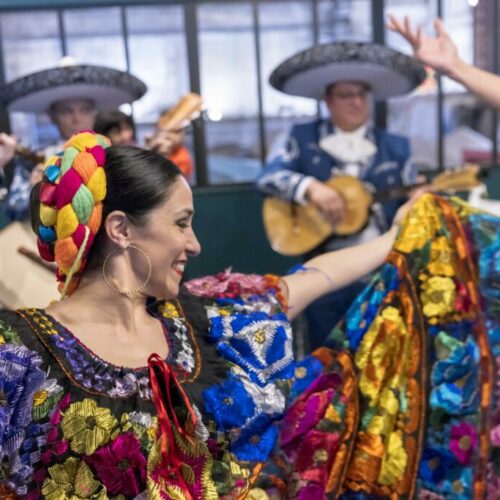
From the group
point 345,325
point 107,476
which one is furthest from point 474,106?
point 107,476

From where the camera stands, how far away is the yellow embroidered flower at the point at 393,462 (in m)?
1.66

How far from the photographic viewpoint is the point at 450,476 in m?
1.67

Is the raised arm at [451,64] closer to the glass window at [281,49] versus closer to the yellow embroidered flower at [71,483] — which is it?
the yellow embroidered flower at [71,483]

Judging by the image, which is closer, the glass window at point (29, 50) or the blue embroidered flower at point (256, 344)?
the blue embroidered flower at point (256, 344)

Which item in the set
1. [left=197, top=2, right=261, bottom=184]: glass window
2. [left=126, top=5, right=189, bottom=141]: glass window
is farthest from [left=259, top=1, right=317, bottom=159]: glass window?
[left=126, top=5, right=189, bottom=141]: glass window

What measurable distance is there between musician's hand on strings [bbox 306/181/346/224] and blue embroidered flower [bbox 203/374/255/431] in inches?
60.9

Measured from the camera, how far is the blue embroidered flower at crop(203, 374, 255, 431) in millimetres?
1454

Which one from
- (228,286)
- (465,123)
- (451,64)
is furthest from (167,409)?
(465,123)

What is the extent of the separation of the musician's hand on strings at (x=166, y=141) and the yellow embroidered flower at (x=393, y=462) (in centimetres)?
149

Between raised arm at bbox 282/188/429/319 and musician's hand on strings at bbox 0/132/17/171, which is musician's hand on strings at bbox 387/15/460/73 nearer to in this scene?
raised arm at bbox 282/188/429/319

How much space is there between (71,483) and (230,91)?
2.78 meters

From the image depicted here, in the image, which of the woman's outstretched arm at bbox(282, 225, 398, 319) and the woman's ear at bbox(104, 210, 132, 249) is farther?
the woman's outstretched arm at bbox(282, 225, 398, 319)

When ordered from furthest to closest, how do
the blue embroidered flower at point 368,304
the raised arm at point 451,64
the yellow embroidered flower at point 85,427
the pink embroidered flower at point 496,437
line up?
the raised arm at point 451,64 < the blue embroidered flower at point 368,304 < the pink embroidered flower at point 496,437 < the yellow embroidered flower at point 85,427

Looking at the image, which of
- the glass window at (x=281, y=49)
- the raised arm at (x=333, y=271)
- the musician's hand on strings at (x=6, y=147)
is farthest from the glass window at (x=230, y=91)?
the raised arm at (x=333, y=271)
